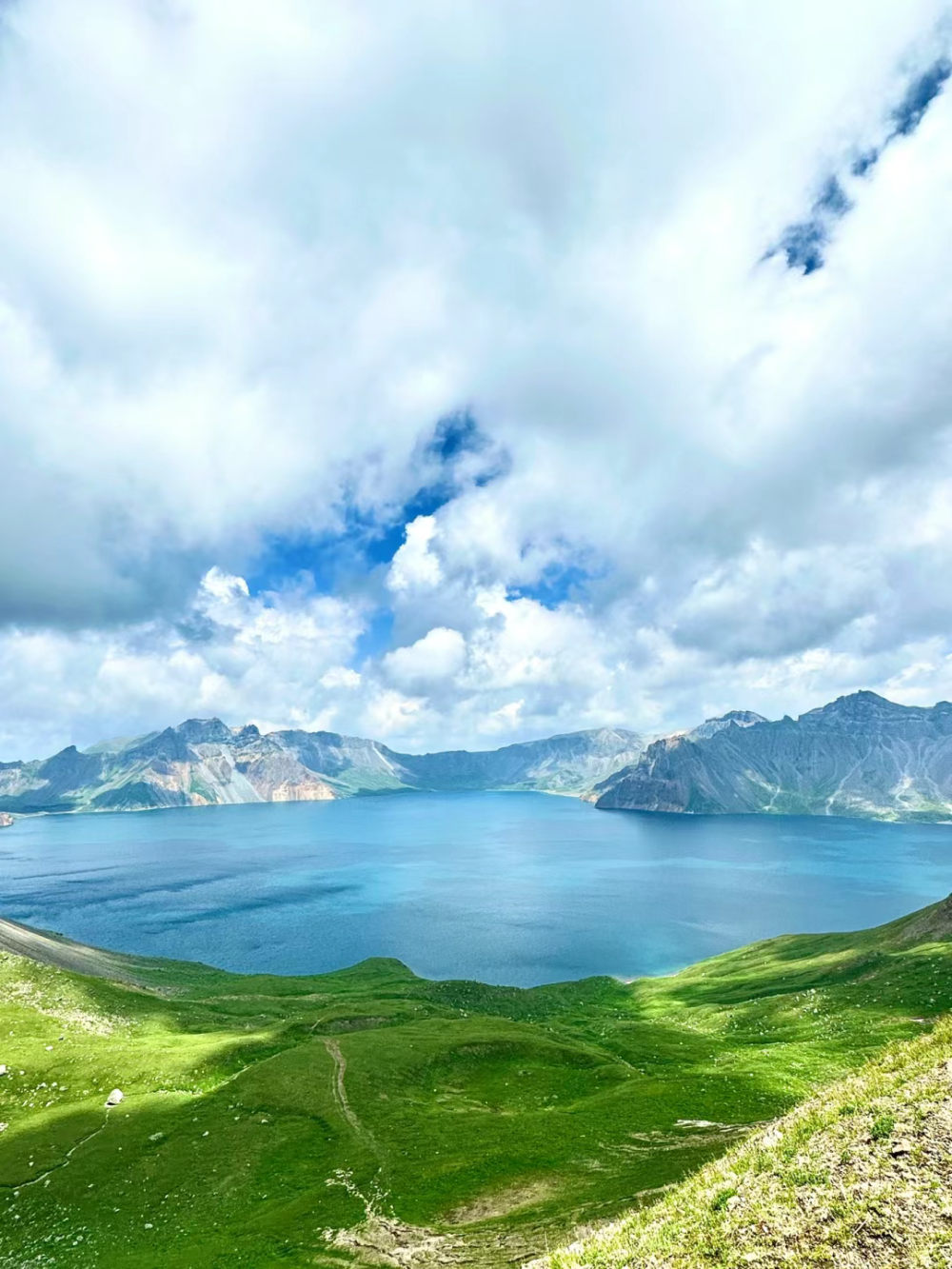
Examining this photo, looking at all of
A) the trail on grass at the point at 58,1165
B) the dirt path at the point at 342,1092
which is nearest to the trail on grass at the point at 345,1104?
the dirt path at the point at 342,1092

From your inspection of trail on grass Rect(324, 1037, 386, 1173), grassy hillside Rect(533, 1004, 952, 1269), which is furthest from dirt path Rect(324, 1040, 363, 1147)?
grassy hillside Rect(533, 1004, 952, 1269)

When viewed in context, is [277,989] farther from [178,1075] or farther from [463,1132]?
[463,1132]

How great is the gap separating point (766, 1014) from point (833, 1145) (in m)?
106

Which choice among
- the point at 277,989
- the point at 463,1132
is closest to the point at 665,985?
the point at 277,989

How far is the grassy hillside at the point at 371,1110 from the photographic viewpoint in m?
38.3

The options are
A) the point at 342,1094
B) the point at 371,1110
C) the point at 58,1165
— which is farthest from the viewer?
the point at 342,1094

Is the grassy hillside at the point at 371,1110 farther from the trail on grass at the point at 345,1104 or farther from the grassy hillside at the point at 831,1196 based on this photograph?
the grassy hillside at the point at 831,1196

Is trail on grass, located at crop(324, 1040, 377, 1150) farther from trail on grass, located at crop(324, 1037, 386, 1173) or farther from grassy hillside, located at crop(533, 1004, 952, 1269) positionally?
grassy hillside, located at crop(533, 1004, 952, 1269)

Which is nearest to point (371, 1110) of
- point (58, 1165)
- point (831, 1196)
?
point (58, 1165)

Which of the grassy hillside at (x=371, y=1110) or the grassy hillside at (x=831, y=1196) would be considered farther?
the grassy hillside at (x=371, y=1110)

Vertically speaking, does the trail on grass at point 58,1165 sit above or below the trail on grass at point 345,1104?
above

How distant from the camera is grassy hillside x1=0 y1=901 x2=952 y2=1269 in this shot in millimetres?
38281

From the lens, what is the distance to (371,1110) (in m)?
58.9

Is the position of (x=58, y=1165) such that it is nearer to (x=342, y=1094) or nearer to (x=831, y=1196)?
(x=342, y=1094)
